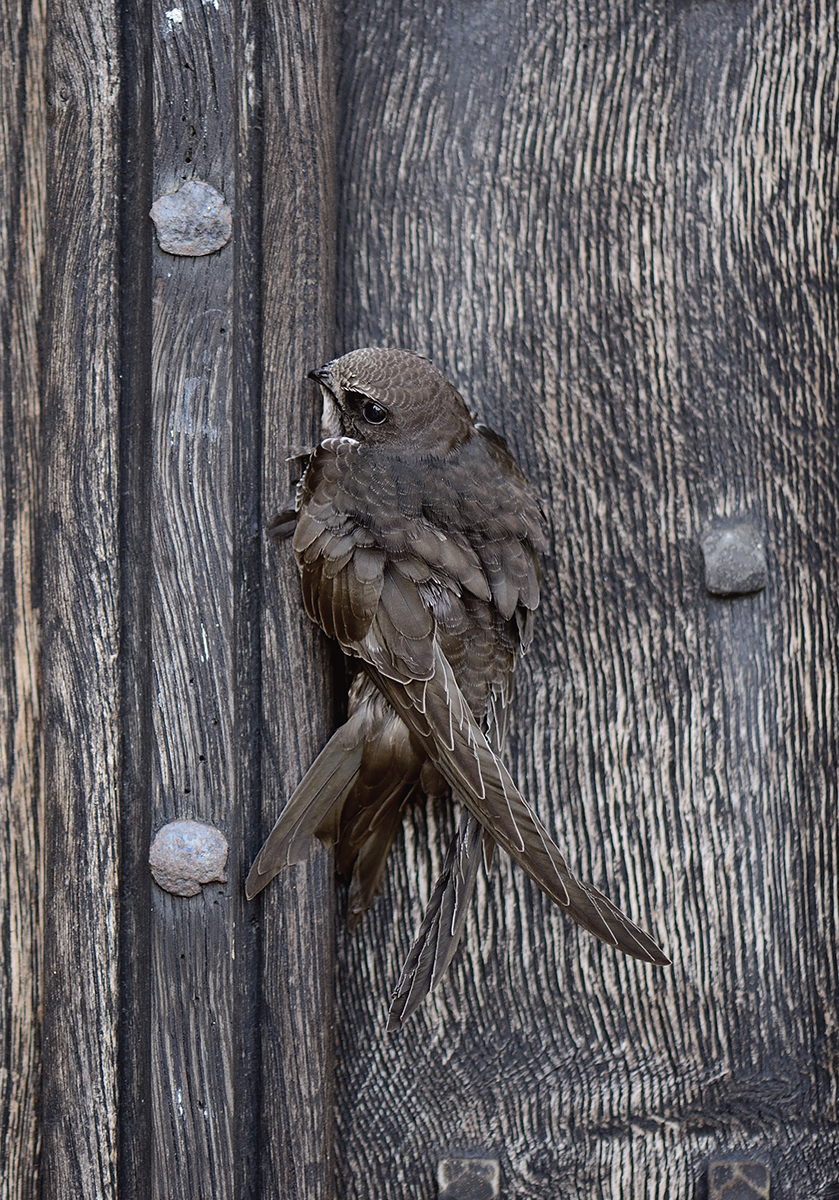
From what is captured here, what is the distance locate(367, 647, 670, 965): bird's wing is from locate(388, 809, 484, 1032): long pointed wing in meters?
0.06

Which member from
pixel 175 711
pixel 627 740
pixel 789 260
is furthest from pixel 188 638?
pixel 789 260

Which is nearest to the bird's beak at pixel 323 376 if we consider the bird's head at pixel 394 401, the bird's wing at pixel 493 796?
the bird's head at pixel 394 401

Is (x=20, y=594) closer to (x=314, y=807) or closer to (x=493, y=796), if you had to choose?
(x=314, y=807)

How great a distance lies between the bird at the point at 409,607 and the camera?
2.44ft

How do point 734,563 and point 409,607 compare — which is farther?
point 734,563

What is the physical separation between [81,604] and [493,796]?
40 cm

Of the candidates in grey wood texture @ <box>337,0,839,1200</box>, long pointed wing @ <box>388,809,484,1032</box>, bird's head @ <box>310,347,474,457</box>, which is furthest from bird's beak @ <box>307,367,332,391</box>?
long pointed wing @ <box>388,809,484,1032</box>

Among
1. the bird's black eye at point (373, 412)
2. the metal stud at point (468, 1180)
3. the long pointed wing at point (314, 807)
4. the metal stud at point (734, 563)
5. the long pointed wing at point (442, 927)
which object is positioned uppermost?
the bird's black eye at point (373, 412)

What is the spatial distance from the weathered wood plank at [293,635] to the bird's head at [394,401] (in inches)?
2.1

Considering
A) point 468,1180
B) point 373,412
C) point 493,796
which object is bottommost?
point 468,1180

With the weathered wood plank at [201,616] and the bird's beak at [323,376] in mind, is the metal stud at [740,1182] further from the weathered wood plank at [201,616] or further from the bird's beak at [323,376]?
the bird's beak at [323,376]

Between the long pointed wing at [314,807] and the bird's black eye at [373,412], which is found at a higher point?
the bird's black eye at [373,412]

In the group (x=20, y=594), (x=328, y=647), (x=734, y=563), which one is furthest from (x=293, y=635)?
(x=734, y=563)

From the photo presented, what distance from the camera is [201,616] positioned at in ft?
2.56
